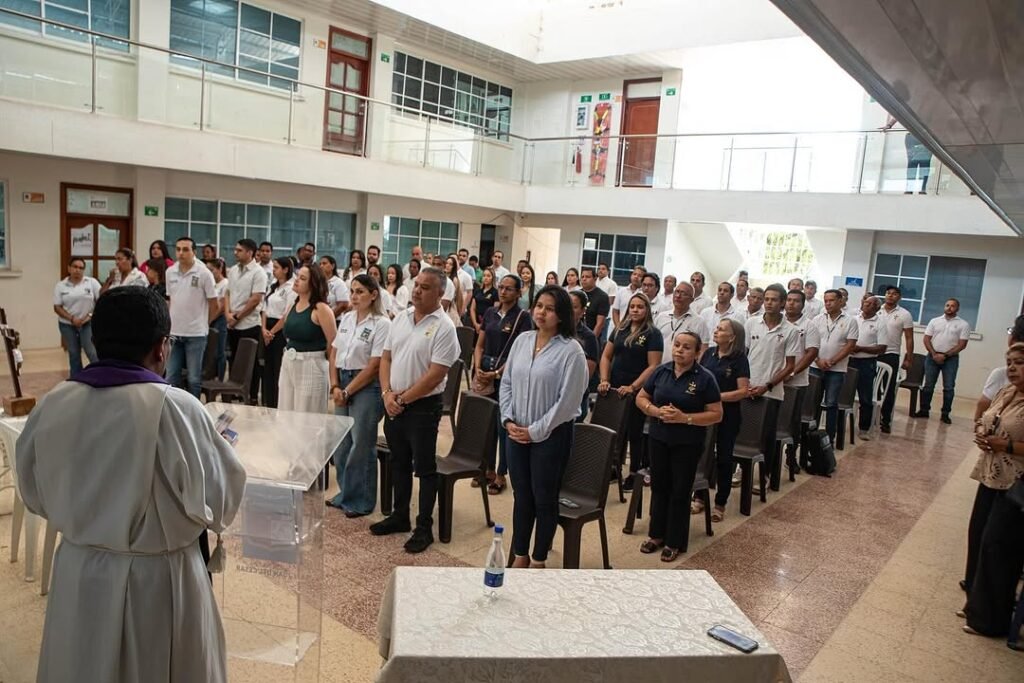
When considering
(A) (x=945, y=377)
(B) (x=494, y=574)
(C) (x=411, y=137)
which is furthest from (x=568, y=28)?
(B) (x=494, y=574)

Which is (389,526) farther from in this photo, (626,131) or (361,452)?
(626,131)

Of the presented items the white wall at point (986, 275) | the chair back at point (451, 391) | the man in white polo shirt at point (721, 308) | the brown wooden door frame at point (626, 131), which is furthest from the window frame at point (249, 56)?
the white wall at point (986, 275)

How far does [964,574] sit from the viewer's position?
4.86 m

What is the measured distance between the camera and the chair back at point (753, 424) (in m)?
5.99

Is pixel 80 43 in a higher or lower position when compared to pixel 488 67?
lower

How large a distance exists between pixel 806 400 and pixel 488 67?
12208mm

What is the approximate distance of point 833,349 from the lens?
7.94m

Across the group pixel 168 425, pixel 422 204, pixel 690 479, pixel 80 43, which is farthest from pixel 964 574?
pixel 422 204

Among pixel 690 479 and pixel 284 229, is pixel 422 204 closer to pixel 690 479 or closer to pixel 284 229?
pixel 284 229

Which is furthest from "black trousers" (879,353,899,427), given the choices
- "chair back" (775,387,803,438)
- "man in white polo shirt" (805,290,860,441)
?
"chair back" (775,387,803,438)

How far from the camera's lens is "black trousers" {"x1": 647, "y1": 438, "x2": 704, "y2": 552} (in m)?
4.55

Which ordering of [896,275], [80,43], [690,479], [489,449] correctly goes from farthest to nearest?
[896,275] → [80,43] → [489,449] → [690,479]

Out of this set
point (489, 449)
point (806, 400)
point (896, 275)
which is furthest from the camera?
point (896, 275)

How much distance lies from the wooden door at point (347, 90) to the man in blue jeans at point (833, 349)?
26.5 ft
